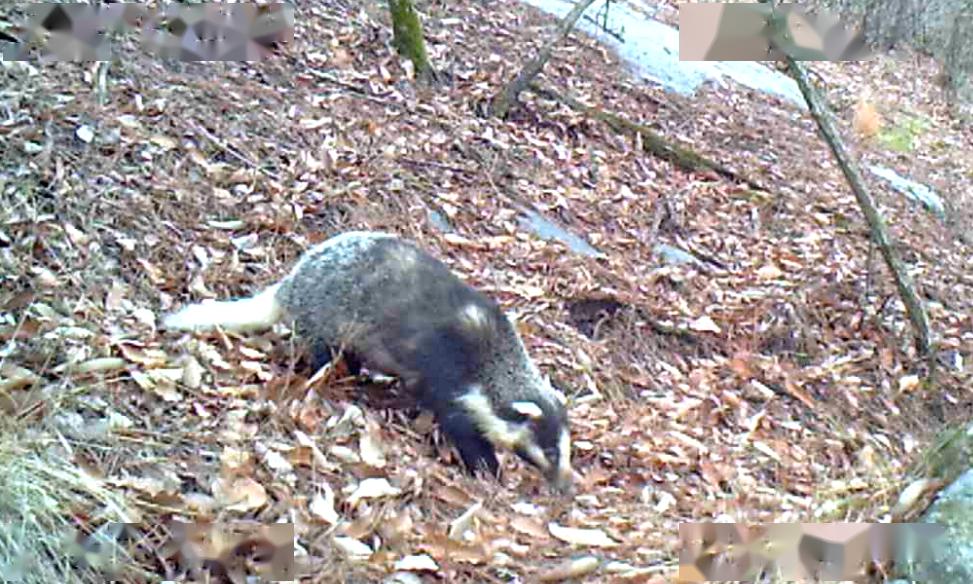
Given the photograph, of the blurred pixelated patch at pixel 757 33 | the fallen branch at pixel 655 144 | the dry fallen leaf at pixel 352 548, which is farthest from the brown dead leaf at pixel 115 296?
the fallen branch at pixel 655 144

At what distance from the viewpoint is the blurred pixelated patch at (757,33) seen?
7473mm

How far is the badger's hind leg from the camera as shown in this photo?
5.31 meters

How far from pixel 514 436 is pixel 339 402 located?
84cm

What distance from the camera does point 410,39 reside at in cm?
899

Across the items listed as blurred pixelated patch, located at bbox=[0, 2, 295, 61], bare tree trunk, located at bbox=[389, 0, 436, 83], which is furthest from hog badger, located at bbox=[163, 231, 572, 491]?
bare tree trunk, located at bbox=[389, 0, 436, 83]

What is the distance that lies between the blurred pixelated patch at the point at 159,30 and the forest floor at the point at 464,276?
0.57 ft

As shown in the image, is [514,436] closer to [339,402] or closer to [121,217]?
[339,402]

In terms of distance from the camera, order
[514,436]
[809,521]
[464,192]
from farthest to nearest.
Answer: [464,192] < [514,436] < [809,521]

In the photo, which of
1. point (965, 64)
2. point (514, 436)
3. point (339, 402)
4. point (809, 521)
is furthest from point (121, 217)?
→ point (965, 64)

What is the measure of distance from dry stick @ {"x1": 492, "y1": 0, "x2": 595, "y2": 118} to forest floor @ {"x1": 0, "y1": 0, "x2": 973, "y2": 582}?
0.24 meters

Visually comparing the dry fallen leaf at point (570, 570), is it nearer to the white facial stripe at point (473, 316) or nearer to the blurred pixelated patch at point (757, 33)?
the white facial stripe at point (473, 316)

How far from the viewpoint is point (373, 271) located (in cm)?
559

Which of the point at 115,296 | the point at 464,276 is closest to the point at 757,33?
the point at 464,276

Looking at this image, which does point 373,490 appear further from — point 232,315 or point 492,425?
point 232,315
